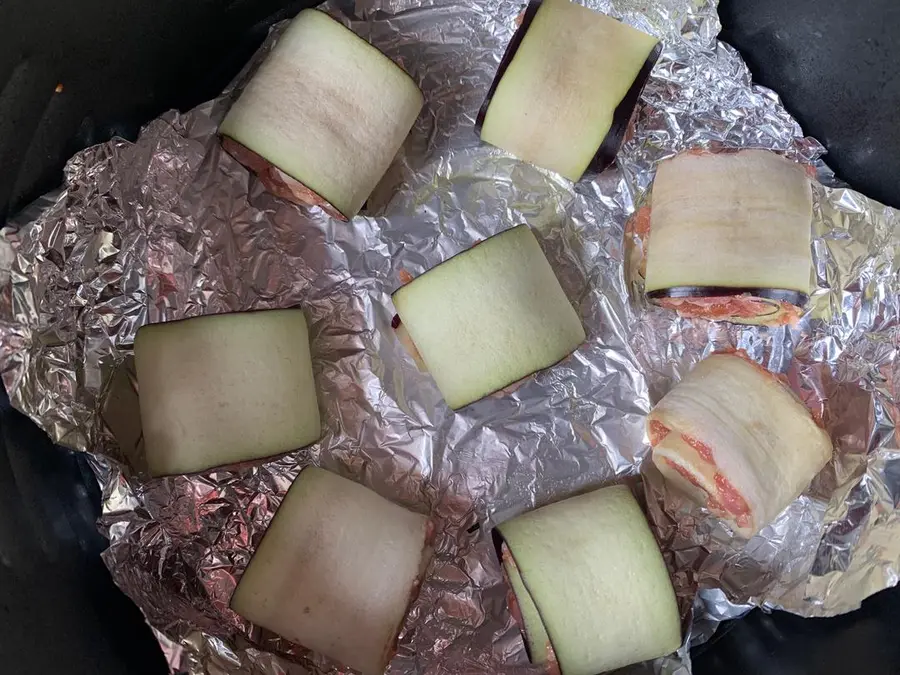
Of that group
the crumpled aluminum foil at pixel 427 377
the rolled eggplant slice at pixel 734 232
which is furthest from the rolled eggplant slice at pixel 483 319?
the rolled eggplant slice at pixel 734 232

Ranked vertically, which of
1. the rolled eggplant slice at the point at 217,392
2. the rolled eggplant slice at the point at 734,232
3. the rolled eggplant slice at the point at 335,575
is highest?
the rolled eggplant slice at the point at 734,232

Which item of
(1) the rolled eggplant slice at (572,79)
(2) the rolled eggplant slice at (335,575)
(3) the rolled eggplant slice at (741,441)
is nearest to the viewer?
(2) the rolled eggplant slice at (335,575)

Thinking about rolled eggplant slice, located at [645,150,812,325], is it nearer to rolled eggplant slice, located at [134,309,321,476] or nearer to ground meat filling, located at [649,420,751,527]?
ground meat filling, located at [649,420,751,527]

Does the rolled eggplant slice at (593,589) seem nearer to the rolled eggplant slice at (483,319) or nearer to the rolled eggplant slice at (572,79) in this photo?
the rolled eggplant slice at (483,319)

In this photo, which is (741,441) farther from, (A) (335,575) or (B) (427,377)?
(A) (335,575)

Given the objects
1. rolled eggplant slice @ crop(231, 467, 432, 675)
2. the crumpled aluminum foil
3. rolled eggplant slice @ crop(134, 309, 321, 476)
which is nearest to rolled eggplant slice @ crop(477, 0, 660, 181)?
the crumpled aluminum foil

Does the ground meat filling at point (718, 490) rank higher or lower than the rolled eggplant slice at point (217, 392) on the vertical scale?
lower
